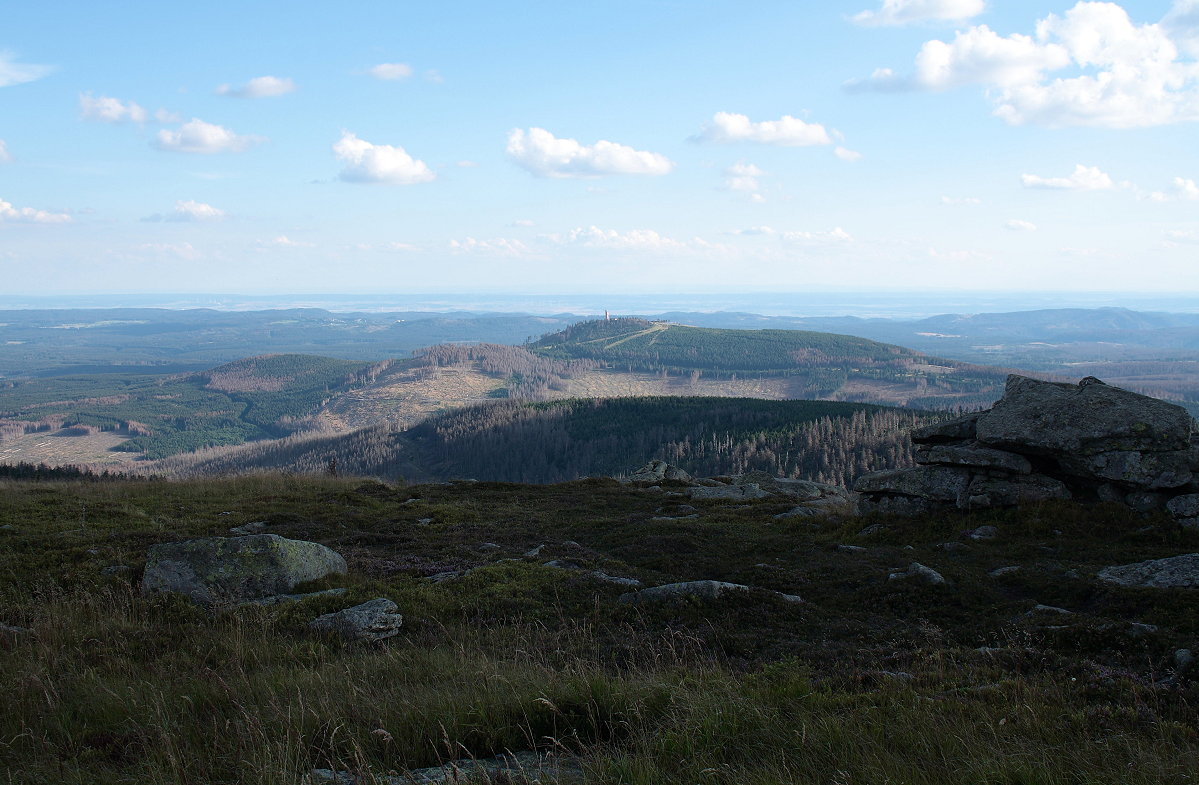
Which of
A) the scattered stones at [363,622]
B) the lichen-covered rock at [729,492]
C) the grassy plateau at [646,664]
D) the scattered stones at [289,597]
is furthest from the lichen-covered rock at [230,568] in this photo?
the lichen-covered rock at [729,492]

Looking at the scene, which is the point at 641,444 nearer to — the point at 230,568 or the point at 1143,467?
the point at 1143,467

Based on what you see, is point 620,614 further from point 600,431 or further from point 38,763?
point 600,431

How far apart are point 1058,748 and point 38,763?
28.5 feet

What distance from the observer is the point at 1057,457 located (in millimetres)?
18641

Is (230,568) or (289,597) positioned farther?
(230,568)

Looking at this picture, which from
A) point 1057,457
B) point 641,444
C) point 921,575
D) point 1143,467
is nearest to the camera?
point 921,575

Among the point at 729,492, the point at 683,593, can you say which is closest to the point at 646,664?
the point at 683,593

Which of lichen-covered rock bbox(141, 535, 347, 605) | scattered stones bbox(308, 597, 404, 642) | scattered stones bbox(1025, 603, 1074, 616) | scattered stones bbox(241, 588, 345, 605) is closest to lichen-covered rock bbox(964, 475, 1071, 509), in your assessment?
scattered stones bbox(1025, 603, 1074, 616)

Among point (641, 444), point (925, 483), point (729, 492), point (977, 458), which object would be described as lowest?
point (641, 444)

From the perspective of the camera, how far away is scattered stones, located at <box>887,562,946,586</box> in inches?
505

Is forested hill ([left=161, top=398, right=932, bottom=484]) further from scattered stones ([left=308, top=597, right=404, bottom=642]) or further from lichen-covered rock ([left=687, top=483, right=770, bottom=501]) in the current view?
scattered stones ([left=308, top=597, right=404, bottom=642])

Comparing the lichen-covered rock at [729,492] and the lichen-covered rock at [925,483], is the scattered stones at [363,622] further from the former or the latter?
the lichen-covered rock at [729,492]

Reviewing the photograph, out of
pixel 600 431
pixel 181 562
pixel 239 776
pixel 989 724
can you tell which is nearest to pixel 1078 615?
pixel 989 724

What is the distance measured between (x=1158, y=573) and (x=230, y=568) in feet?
60.5
